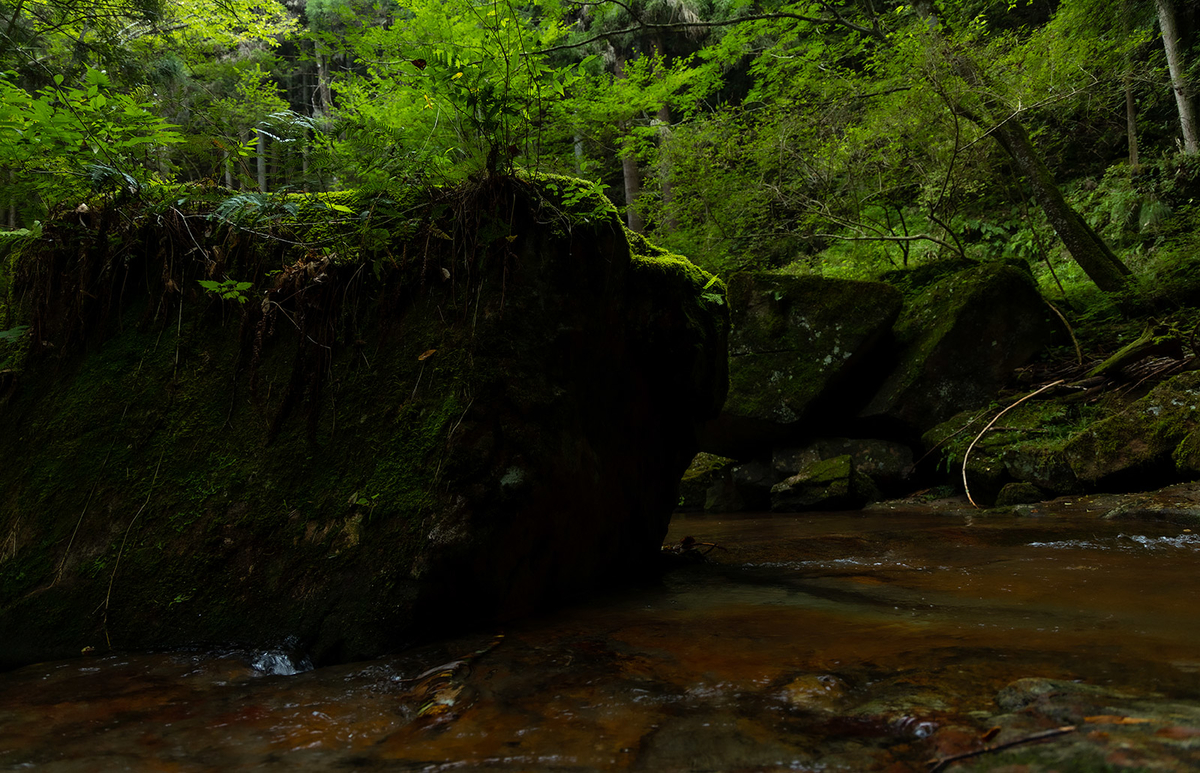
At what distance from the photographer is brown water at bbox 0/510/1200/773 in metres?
1.55

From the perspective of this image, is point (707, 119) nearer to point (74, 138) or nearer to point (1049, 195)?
point (1049, 195)

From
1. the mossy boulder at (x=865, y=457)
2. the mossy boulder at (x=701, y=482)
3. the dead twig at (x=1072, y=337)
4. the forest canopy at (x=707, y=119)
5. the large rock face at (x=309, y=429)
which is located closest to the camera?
the large rock face at (x=309, y=429)

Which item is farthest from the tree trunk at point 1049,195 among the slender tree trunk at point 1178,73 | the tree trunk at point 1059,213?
the slender tree trunk at point 1178,73

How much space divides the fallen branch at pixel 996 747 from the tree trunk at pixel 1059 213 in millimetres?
9628

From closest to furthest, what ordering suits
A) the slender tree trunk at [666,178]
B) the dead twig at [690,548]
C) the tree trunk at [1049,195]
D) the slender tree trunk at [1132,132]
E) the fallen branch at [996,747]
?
the fallen branch at [996,747] < the dead twig at [690,548] < the tree trunk at [1049,195] < the slender tree trunk at [666,178] < the slender tree trunk at [1132,132]

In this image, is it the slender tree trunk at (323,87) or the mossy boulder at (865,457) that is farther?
the mossy boulder at (865,457)

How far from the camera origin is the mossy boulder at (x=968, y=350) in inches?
323

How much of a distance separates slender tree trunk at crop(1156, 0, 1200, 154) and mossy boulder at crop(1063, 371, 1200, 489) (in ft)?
32.1

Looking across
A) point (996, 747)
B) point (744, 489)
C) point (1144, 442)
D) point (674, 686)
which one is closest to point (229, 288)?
point (674, 686)

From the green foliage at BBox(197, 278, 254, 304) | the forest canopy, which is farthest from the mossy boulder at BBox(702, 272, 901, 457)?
the green foliage at BBox(197, 278, 254, 304)

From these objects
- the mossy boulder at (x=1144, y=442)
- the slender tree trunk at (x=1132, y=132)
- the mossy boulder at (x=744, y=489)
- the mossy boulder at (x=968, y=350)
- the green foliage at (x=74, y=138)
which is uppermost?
the slender tree trunk at (x=1132, y=132)

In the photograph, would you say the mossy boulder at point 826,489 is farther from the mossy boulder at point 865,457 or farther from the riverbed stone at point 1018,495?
the riverbed stone at point 1018,495

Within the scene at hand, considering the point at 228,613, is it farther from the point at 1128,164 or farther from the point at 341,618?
the point at 1128,164

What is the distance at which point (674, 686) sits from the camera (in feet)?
6.46
